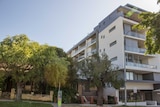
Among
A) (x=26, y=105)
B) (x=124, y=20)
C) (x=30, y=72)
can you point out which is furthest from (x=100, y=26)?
(x=26, y=105)

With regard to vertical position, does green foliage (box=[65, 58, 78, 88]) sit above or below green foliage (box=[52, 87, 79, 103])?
above

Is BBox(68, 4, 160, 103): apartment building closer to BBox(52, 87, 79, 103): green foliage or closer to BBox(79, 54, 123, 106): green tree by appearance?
BBox(52, 87, 79, 103): green foliage

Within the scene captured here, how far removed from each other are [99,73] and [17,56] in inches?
415

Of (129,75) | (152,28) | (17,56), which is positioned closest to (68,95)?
(17,56)

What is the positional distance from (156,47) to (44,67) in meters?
13.3

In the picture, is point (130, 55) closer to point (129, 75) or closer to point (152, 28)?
point (129, 75)

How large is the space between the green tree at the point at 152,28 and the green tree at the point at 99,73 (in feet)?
30.6

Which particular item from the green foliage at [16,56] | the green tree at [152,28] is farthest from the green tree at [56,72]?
the green tree at [152,28]

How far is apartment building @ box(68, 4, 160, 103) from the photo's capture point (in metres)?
32.5

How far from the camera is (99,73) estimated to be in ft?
75.8

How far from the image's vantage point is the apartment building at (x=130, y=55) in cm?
3253

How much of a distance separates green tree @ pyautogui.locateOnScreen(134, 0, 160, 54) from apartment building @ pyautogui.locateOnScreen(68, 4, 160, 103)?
17.4m

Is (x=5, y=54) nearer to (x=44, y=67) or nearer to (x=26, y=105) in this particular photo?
(x=44, y=67)

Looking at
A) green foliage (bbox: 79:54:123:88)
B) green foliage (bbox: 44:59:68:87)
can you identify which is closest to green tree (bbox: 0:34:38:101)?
green foliage (bbox: 44:59:68:87)
